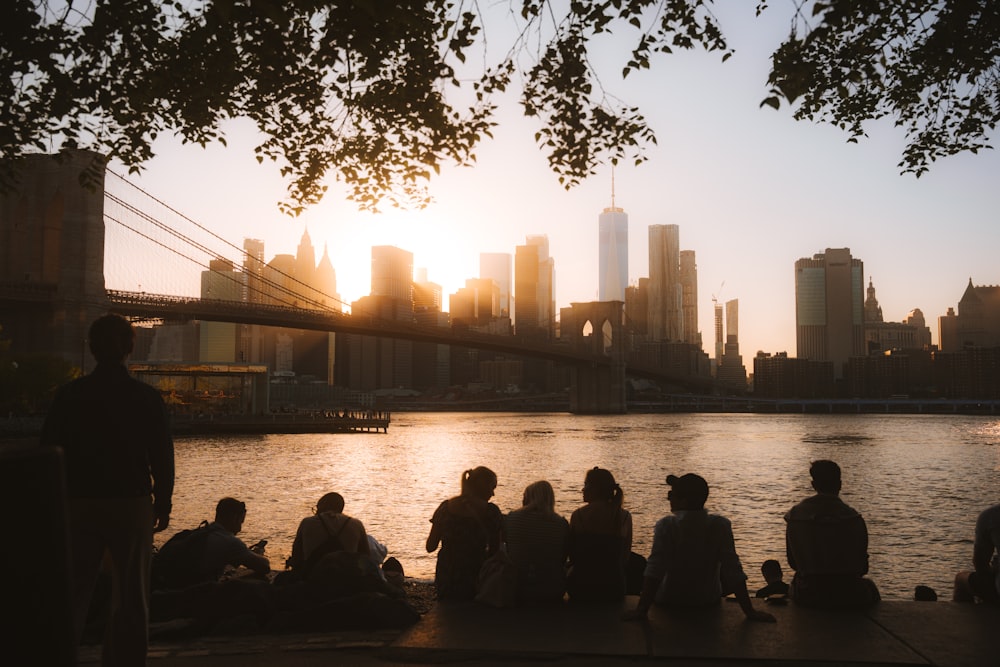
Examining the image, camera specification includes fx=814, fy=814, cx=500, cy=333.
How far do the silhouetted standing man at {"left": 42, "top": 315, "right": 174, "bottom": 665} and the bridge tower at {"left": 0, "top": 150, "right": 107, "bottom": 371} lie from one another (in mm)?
42995

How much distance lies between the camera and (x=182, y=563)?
559 centimetres

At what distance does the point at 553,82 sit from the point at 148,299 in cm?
4339

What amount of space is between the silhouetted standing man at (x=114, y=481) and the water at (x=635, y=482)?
7.23m

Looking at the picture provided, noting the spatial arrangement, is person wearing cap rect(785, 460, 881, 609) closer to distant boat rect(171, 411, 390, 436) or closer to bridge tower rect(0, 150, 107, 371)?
bridge tower rect(0, 150, 107, 371)

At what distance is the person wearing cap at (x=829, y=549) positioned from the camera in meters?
4.61

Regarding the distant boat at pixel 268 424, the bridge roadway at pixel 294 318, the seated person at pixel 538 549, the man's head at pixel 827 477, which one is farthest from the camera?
the distant boat at pixel 268 424

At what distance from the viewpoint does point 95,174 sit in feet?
24.0

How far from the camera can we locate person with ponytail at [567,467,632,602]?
4.89 metres

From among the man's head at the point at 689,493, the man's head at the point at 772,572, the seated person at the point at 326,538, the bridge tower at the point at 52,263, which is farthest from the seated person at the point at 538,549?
the bridge tower at the point at 52,263

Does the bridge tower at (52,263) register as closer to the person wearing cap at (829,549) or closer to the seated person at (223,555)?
the seated person at (223,555)

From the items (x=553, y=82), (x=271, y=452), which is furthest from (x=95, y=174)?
(x=271, y=452)

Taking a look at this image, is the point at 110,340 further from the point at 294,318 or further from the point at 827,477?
the point at 294,318

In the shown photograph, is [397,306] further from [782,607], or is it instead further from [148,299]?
[782,607]

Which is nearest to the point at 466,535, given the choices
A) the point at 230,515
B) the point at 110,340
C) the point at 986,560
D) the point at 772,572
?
the point at 230,515
